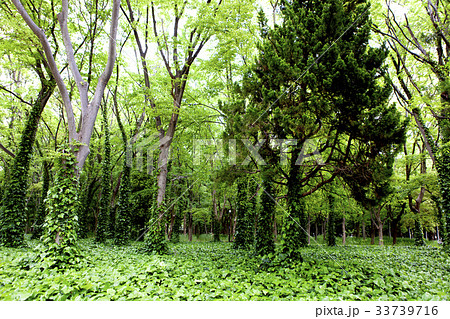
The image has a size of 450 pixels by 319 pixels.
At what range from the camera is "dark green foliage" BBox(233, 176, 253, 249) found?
10.9 m

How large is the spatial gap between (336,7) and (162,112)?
21.0ft

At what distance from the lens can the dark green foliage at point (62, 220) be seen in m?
5.62

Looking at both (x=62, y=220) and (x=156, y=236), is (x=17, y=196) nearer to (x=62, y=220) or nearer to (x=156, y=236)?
(x=62, y=220)

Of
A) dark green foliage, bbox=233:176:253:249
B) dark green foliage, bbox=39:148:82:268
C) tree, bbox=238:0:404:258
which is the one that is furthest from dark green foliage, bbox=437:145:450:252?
dark green foliage, bbox=39:148:82:268

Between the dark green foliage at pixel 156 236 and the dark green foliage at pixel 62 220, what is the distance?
2.90 m

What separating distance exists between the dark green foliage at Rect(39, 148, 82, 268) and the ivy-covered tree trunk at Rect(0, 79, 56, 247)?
350cm

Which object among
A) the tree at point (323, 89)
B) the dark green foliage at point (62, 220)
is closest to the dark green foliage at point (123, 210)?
the dark green foliage at point (62, 220)

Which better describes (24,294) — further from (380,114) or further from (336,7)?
(336,7)

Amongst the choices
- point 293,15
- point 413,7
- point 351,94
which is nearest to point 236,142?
point 351,94

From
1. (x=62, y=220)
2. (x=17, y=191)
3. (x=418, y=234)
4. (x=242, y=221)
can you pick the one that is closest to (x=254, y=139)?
(x=62, y=220)

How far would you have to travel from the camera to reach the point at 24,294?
3.35 m

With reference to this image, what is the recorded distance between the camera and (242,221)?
1115cm

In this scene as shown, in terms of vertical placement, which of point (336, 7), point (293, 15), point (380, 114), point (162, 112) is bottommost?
point (380, 114)

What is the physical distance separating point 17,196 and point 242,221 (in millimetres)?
9128
